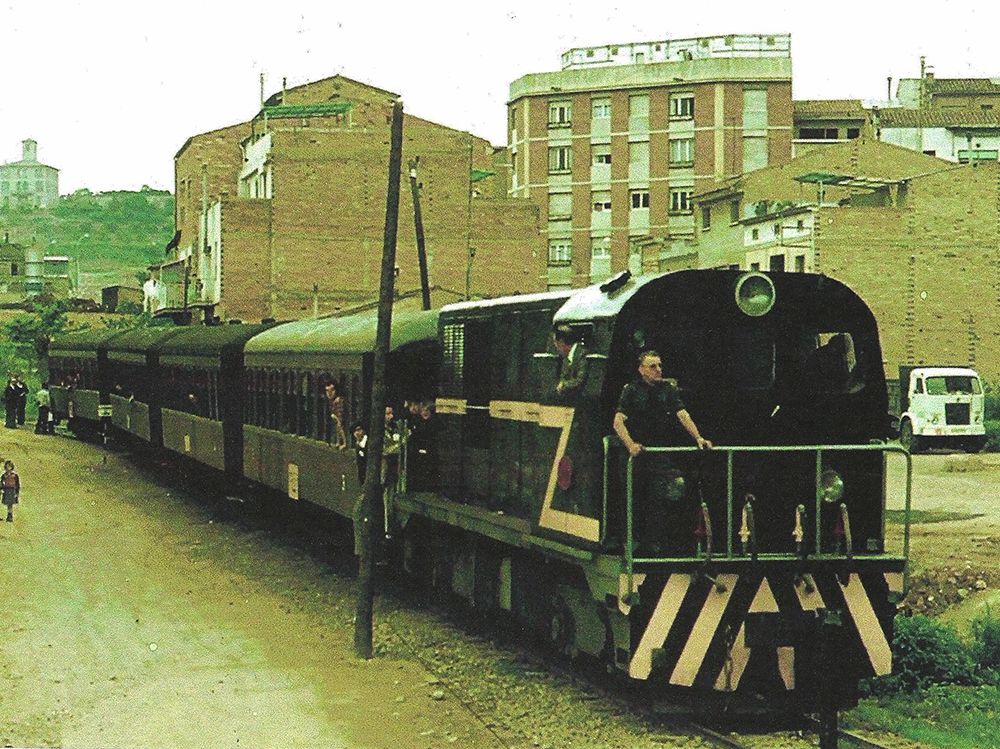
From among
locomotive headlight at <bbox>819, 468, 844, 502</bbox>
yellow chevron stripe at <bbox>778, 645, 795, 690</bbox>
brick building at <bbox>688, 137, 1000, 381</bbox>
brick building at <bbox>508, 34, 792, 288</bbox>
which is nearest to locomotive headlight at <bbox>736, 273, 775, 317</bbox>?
locomotive headlight at <bbox>819, 468, 844, 502</bbox>

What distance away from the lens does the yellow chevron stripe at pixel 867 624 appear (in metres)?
11.2

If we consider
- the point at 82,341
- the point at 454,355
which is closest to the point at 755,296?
the point at 454,355

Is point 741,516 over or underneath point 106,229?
underneath

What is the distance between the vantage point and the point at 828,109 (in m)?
72.5

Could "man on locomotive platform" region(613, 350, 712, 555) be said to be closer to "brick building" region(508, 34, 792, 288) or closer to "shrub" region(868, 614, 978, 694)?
"shrub" region(868, 614, 978, 694)

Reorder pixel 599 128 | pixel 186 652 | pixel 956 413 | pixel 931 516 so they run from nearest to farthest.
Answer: pixel 186 652 < pixel 931 516 < pixel 956 413 < pixel 599 128

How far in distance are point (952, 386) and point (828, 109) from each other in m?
34.7

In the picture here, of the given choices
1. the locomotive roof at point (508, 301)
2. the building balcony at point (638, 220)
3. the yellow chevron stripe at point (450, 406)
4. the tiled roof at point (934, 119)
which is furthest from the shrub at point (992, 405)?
the locomotive roof at point (508, 301)

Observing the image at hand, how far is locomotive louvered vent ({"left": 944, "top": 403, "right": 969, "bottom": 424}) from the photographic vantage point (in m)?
40.2

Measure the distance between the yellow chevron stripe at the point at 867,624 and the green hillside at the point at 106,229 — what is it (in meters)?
155

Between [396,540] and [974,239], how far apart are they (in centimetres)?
3557

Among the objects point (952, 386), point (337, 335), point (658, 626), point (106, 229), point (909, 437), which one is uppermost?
point (106, 229)

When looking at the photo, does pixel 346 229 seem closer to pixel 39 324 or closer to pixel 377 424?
pixel 39 324

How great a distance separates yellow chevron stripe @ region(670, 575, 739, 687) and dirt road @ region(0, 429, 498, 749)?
1.42m
